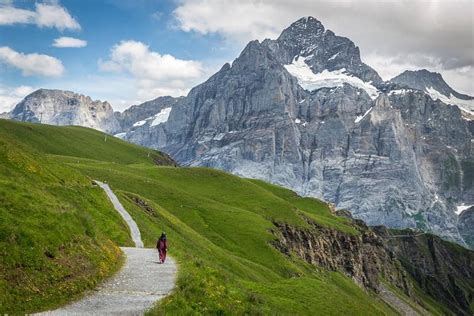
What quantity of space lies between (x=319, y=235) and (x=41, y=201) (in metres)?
111

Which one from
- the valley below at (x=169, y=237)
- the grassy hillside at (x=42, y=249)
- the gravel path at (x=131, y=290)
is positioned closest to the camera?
the grassy hillside at (x=42, y=249)

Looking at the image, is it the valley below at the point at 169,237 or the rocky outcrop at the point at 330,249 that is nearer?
the valley below at the point at 169,237

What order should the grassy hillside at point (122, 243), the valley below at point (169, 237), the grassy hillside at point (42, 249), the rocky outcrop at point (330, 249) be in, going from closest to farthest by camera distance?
the grassy hillside at point (42, 249) → the grassy hillside at point (122, 243) → the valley below at point (169, 237) → the rocky outcrop at point (330, 249)

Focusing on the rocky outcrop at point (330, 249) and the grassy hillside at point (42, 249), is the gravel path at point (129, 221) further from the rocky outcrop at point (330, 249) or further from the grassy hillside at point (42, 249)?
the rocky outcrop at point (330, 249)

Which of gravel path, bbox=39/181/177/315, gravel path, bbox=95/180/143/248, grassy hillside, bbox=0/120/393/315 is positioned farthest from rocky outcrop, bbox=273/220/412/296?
gravel path, bbox=39/181/177/315

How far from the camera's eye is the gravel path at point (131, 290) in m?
23.8

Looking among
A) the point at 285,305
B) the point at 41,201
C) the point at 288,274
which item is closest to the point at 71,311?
the point at 41,201

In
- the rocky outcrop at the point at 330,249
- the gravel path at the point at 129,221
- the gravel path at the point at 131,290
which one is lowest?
the rocky outcrop at the point at 330,249

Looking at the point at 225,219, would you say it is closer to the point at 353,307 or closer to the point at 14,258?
the point at 353,307

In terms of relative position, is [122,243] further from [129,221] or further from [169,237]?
[169,237]

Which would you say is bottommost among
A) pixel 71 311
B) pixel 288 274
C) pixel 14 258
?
pixel 288 274

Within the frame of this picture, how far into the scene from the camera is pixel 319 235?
13638 centimetres

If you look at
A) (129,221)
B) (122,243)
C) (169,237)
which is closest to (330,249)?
(169,237)

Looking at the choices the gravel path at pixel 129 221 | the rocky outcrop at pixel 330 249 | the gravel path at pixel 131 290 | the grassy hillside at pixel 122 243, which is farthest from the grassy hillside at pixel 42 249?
the rocky outcrop at pixel 330 249
